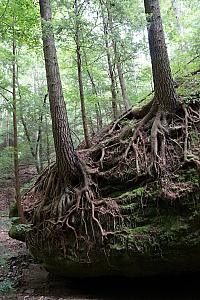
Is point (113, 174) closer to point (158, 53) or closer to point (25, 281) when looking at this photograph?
point (158, 53)

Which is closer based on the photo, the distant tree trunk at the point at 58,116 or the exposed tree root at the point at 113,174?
the exposed tree root at the point at 113,174

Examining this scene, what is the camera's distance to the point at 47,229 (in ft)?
23.8

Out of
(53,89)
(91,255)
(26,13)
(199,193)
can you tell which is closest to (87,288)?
(91,255)

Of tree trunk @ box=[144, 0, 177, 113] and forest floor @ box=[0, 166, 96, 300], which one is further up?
tree trunk @ box=[144, 0, 177, 113]

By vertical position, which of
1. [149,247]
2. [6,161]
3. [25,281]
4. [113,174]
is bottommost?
[25,281]

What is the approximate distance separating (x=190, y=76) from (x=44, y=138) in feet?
36.9

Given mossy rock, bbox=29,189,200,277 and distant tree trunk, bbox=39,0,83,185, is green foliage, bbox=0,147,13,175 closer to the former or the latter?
distant tree trunk, bbox=39,0,83,185

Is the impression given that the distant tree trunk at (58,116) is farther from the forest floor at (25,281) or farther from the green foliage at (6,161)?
the green foliage at (6,161)

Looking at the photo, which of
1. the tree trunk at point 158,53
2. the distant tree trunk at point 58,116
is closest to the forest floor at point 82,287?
the distant tree trunk at point 58,116

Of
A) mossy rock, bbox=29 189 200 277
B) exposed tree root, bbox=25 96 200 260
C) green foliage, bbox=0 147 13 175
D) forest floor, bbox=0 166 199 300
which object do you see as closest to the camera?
mossy rock, bbox=29 189 200 277

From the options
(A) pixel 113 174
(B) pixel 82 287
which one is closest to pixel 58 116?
(A) pixel 113 174

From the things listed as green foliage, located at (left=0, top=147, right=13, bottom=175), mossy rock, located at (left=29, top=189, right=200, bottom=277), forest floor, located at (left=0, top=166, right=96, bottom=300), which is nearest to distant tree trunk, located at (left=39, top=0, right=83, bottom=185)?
mossy rock, located at (left=29, top=189, right=200, bottom=277)

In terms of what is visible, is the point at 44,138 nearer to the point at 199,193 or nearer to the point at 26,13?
the point at 26,13

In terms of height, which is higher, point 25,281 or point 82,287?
point 25,281
